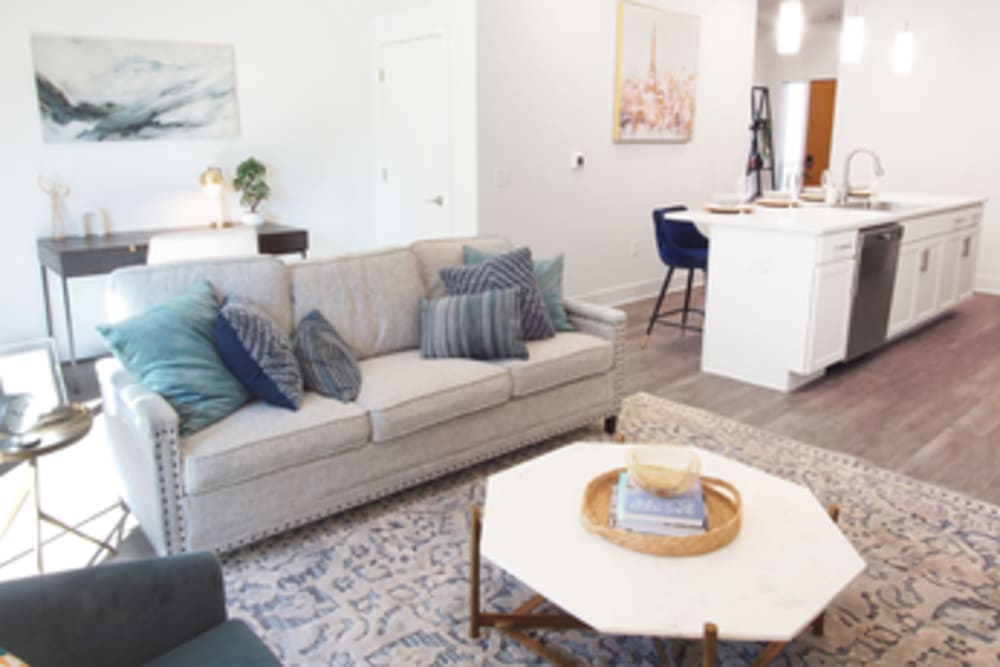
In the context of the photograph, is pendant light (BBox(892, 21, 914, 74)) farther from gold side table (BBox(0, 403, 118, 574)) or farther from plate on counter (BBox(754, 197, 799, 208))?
gold side table (BBox(0, 403, 118, 574))

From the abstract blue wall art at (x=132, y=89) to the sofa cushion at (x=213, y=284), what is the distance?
2200 millimetres

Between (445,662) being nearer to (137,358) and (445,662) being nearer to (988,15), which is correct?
(137,358)

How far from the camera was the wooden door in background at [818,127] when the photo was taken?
10.3 meters

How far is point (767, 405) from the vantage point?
401 centimetres

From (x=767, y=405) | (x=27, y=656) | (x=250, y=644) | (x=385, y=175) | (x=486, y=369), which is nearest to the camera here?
(x=27, y=656)

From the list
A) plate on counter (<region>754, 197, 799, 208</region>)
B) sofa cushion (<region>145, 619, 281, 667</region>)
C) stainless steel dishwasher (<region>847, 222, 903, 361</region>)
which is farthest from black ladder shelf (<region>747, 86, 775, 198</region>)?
sofa cushion (<region>145, 619, 281, 667</region>)

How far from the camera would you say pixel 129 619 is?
1.45 meters

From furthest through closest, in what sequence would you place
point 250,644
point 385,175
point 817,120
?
point 817,120 < point 385,175 < point 250,644

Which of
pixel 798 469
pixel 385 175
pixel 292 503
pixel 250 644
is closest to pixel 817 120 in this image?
pixel 385 175

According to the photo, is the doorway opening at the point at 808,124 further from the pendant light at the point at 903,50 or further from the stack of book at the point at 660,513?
the stack of book at the point at 660,513

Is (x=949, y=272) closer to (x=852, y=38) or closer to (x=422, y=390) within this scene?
(x=852, y=38)

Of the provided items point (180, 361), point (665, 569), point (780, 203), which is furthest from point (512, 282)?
point (780, 203)

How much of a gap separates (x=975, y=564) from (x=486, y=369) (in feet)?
5.95

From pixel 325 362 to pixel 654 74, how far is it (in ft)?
14.2
